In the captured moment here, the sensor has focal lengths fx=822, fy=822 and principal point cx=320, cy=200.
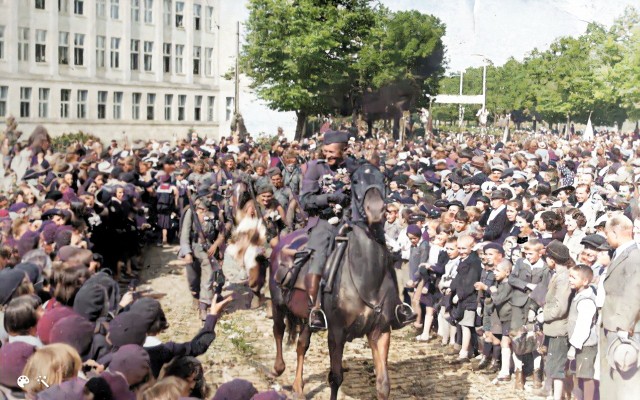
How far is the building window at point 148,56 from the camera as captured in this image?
46.0m

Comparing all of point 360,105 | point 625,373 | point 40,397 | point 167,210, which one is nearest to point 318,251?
point 625,373

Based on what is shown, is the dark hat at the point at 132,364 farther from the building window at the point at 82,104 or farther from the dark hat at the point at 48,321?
the building window at the point at 82,104

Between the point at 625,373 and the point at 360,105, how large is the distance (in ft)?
70.8

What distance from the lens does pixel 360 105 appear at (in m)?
28.9

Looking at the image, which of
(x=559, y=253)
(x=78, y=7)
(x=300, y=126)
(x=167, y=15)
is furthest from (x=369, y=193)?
(x=167, y=15)

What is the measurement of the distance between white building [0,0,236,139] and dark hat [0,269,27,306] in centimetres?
3275

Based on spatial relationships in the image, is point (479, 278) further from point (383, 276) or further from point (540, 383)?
point (383, 276)

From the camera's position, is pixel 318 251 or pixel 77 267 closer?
pixel 77 267

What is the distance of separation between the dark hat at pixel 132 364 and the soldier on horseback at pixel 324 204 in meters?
3.51

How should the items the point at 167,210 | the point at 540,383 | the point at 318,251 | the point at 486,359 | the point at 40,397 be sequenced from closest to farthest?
the point at 40,397
the point at 318,251
the point at 540,383
the point at 486,359
the point at 167,210

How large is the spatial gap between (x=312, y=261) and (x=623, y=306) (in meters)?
3.35

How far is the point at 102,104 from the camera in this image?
45031mm

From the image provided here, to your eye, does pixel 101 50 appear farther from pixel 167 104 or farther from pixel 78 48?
pixel 167 104

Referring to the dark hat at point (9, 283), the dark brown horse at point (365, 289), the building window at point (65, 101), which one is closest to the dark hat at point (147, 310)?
the dark hat at point (9, 283)
